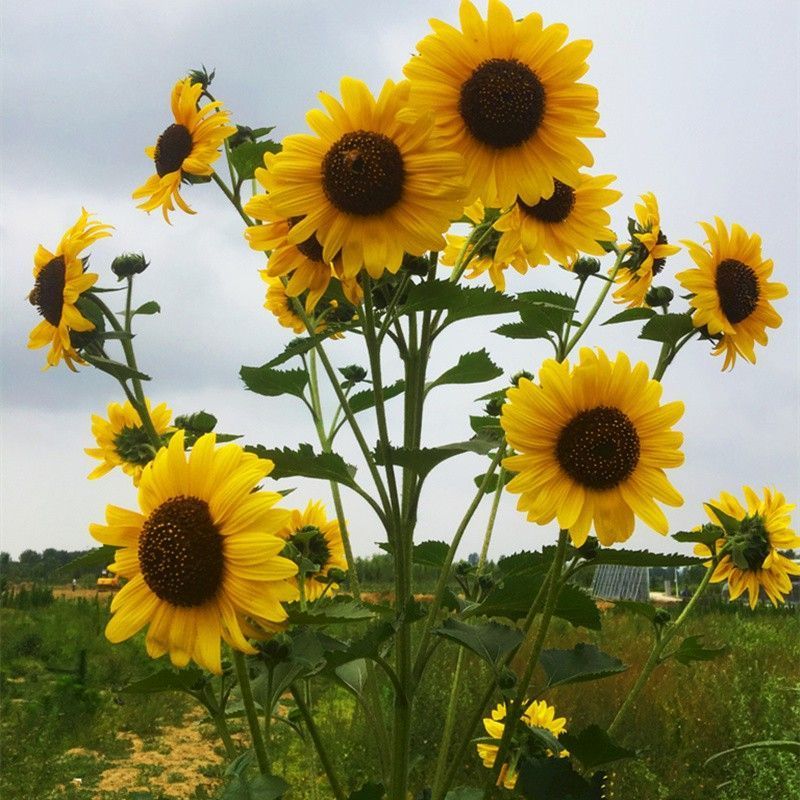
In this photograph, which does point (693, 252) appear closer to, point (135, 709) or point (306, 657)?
point (306, 657)

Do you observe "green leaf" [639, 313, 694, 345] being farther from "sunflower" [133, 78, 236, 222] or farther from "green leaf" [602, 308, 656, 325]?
"sunflower" [133, 78, 236, 222]

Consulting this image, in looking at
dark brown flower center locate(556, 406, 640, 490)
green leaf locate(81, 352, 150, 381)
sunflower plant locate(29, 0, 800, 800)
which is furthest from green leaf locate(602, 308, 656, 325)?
green leaf locate(81, 352, 150, 381)

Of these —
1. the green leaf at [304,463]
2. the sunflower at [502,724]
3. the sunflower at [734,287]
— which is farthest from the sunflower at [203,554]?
the sunflower at [502,724]

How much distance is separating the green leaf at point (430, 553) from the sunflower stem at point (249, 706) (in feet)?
1.54

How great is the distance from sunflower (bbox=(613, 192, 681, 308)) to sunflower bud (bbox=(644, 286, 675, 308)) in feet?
0.16

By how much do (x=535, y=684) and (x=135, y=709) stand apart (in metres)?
2.32

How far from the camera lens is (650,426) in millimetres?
1299

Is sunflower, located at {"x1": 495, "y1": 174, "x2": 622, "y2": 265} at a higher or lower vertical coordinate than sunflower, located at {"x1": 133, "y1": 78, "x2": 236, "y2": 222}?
lower

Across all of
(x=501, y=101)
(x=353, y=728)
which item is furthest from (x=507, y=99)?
(x=353, y=728)

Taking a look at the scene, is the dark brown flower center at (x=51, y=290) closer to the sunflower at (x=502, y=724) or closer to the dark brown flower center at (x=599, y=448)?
the dark brown flower center at (x=599, y=448)

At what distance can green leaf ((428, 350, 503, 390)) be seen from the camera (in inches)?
61.9

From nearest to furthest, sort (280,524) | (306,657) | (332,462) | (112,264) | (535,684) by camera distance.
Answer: (280,524)
(306,657)
(332,462)
(112,264)
(535,684)

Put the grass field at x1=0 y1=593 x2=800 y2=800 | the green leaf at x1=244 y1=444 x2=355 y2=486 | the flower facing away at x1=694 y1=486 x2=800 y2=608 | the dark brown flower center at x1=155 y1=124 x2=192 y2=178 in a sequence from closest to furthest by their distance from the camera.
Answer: the green leaf at x1=244 y1=444 x2=355 y2=486 < the dark brown flower center at x1=155 y1=124 x2=192 y2=178 < the flower facing away at x1=694 y1=486 x2=800 y2=608 < the grass field at x1=0 y1=593 x2=800 y2=800

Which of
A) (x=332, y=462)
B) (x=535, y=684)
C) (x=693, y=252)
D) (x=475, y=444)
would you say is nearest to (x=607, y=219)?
(x=693, y=252)
